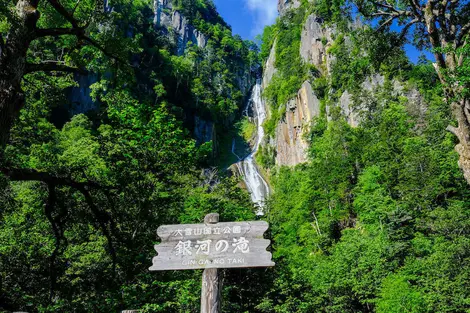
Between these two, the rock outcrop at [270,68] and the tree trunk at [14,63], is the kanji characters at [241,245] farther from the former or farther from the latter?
the rock outcrop at [270,68]

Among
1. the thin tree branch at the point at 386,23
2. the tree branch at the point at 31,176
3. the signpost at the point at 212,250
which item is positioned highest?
the thin tree branch at the point at 386,23

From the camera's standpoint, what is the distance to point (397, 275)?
56.9 feet

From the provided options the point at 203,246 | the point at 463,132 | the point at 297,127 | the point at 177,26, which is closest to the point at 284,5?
the point at 177,26

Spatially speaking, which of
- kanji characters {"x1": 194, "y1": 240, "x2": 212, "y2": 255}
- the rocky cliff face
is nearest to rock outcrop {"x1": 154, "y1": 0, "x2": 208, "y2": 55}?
the rocky cliff face

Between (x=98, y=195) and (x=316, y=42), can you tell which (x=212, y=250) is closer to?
(x=98, y=195)

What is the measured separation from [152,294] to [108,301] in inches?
55.6

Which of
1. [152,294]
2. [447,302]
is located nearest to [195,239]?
[152,294]

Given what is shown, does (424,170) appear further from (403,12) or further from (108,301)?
(108,301)

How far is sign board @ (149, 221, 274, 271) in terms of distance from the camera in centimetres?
338

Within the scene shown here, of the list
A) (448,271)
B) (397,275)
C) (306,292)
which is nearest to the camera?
(306,292)

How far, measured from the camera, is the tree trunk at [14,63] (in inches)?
152

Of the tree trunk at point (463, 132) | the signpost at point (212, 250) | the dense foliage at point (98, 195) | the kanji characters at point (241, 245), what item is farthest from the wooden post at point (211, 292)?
the tree trunk at point (463, 132)

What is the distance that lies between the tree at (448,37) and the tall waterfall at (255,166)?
77.3 ft

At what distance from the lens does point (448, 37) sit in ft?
23.3
